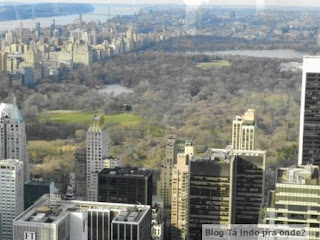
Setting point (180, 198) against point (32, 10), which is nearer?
point (180, 198)

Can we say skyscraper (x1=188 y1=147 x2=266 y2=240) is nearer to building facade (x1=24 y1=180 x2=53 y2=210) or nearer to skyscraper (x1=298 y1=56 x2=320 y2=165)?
skyscraper (x1=298 y1=56 x2=320 y2=165)

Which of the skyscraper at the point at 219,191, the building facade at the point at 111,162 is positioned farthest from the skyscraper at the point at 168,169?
the building facade at the point at 111,162

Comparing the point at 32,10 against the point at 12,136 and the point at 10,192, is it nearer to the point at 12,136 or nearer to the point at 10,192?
the point at 12,136

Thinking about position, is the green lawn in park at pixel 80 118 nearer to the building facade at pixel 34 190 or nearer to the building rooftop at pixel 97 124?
the building rooftop at pixel 97 124

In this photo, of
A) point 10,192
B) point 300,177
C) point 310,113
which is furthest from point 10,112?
point 300,177

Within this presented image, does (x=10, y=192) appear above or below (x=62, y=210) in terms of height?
below

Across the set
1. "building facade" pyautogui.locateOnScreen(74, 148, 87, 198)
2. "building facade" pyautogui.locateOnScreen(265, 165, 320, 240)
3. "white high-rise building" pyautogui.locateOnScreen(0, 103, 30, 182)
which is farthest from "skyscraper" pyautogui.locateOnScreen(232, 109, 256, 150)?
"building facade" pyautogui.locateOnScreen(265, 165, 320, 240)
